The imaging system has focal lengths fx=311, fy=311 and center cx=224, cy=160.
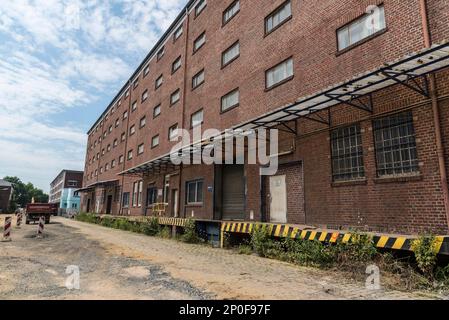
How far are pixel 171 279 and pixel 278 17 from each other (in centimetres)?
1284

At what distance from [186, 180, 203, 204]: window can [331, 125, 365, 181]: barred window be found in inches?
405

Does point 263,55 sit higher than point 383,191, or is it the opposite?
point 263,55

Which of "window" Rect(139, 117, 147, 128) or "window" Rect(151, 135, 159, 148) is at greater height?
"window" Rect(139, 117, 147, 128)

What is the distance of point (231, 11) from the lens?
61.9ft

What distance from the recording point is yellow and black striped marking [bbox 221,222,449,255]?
21.7 ft

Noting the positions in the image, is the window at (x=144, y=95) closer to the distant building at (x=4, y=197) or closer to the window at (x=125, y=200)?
the window at (x=125, y=200)

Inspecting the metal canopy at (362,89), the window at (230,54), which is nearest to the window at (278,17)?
the window at (230,54)

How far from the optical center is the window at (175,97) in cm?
2420

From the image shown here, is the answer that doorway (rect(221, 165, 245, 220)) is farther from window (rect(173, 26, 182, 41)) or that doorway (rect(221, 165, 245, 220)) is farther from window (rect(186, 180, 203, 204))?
window (rect(173, 26, 182, 41))

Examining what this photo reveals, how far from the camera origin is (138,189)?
96.6 ft

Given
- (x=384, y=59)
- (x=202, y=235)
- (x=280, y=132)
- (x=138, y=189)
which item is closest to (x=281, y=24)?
(x=280, y=132)

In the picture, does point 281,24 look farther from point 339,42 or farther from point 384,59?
point 384,59

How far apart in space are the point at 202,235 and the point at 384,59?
11.0 m

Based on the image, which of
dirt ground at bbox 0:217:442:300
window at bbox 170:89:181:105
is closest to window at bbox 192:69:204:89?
window at bbox 170:89:181:105
